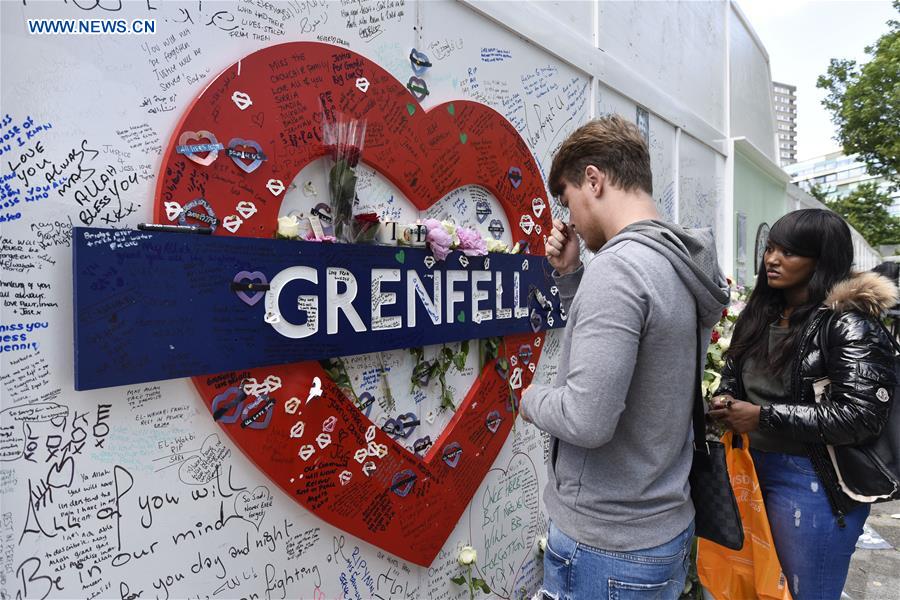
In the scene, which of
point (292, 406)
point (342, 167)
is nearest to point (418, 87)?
point (342, 167)

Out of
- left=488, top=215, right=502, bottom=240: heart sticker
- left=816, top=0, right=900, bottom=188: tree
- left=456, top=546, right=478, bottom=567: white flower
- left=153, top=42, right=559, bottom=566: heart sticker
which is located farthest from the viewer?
left=816, top=0, right=900, bottom=188: tree

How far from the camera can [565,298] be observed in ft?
5.67

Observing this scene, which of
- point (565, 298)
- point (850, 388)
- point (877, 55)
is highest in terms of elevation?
point (877, 55)

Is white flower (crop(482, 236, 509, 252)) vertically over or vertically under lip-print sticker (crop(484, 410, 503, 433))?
over

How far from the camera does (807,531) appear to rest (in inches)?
74.4

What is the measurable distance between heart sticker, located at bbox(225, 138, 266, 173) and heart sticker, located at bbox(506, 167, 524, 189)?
1.39 m

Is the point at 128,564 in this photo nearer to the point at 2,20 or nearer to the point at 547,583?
the point at 547,583

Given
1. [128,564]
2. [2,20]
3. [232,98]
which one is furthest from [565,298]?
[2,20]

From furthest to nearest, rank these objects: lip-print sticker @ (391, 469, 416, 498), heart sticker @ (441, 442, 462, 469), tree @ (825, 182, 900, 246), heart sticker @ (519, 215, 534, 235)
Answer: tree @ (825, 182, 900, 246), heart sticker @ (519, 215, 534, 235), heart sticker @ (441, 442, 462, 469), lip-print sticker @ (391, 469, 416, 498)

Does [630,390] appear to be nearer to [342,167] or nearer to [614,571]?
[614,571]

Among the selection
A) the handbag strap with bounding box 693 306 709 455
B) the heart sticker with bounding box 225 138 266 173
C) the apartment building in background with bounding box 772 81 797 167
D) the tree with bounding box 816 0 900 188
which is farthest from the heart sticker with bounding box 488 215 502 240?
the apartment building in background with bounding box 772 81 797 167

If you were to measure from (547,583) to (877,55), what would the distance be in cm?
2089

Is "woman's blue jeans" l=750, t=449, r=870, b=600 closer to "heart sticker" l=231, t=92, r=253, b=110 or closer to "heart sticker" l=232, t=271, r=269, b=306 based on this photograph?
"heart sticker" l=232, t=271, r=269, b=306

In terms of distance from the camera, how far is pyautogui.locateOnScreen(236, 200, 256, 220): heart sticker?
5.34 ft
